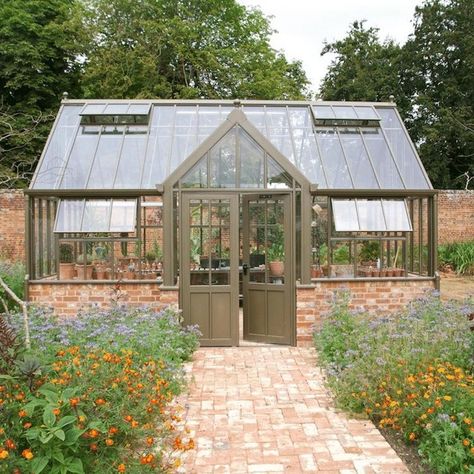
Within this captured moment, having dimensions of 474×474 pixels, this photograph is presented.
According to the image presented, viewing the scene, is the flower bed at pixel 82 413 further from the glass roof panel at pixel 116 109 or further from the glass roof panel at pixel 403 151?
the glass roof panel at pixel 403 151

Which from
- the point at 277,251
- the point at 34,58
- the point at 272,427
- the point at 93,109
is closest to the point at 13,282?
the point at 93,109

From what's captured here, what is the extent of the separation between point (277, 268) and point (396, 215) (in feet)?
7.31

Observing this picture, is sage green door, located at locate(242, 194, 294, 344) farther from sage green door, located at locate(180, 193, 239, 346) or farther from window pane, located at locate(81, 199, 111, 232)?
window pane, located at locate(81, 199, 111, 232)

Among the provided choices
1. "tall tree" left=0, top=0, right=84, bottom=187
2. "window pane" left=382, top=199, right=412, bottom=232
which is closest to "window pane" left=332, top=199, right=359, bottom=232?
"window pane" left=382, top=199, right=412, bottom=232

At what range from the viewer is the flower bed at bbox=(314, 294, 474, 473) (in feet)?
11.5

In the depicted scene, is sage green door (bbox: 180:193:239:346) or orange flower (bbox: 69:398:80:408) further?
sage green door (bbox: 180:193:239:346)

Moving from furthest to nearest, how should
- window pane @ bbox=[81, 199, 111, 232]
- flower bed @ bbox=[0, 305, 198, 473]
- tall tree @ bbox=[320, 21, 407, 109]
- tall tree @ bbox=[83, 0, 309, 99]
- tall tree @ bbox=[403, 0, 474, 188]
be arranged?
A: tall tree @ bbox=[320, 21, 407, 109] < tall tree @ bbox=[403, 0, 474, 188] < tall tree @ bbox=[83, 0, 309, 99] < window pane @ bbox=[81, 199, 111, 232] < flower bed @ bbox=[0, 305, 198, 473]

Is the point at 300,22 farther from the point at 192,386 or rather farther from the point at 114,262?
the point at 192,386

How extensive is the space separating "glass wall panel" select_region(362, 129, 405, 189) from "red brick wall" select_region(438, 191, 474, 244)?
32.9 ft

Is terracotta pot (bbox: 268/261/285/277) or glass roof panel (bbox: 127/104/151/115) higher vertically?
glass roof panel (bbox: 127/104/151/115)

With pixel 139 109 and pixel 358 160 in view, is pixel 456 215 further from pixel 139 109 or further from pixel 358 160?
pixel 139 109

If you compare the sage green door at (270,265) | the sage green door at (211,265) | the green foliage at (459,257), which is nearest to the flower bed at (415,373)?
the sage green door at (270,265)

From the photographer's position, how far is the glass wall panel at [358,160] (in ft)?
26.8

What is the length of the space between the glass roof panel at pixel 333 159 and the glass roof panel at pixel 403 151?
39.2 inches
